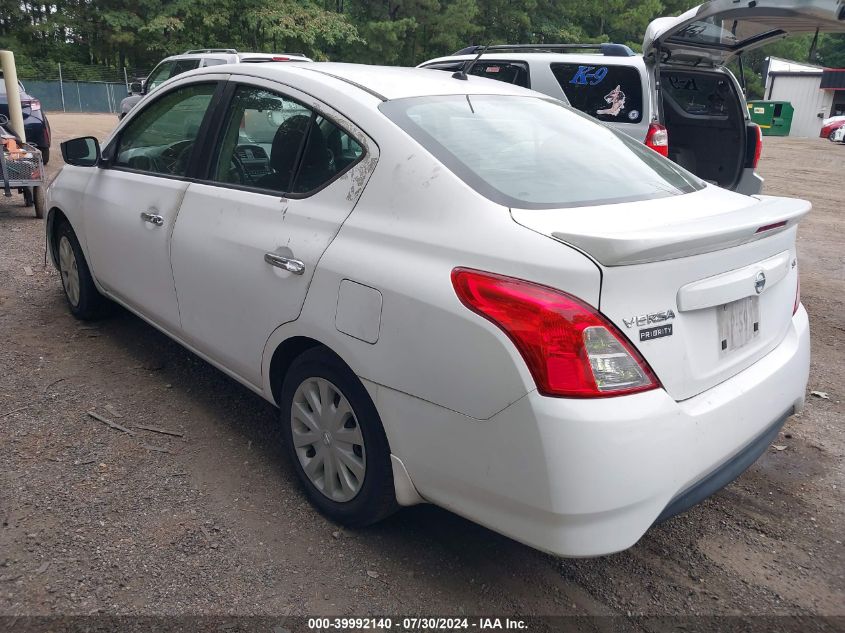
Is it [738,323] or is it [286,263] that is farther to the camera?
[286,263]

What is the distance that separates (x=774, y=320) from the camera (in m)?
2.59

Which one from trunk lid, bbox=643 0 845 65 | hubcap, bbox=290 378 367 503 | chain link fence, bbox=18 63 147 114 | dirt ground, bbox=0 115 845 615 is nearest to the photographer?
dirt ground, bbox=0 115 845 615

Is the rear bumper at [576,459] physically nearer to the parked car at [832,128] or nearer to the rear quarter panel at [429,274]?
the rear quarter panel at [429,274]

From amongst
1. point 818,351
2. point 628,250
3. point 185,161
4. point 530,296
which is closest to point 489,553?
point 530,296

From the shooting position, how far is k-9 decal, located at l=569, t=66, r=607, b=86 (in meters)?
6.97

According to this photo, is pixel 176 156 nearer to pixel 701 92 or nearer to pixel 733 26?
pixel 733 26

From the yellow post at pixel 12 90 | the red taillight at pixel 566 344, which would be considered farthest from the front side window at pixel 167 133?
the yellow post at pixel 12 90

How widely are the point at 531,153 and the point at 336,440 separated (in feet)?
4.26

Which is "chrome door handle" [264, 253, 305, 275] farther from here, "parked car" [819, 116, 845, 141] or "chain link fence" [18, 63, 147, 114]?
"chain link fence" [18, 63, 147, 114]

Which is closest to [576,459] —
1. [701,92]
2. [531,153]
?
[531,153]

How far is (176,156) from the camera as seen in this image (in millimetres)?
3592

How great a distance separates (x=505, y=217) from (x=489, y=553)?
4.14 feet

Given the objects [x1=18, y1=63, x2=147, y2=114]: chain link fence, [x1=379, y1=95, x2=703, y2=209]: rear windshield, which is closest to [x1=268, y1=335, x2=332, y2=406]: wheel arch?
[x1=379, y1=95, x2=703, y2=209]: rear windshield

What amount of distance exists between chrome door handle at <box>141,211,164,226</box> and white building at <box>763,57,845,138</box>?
49297mm
